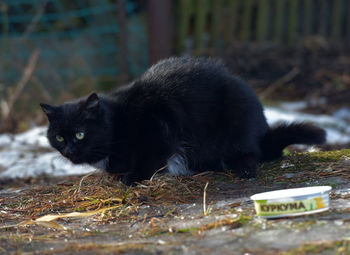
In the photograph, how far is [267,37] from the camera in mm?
7414

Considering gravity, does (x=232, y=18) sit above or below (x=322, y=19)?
above

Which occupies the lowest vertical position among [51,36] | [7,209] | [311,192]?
[7,209]

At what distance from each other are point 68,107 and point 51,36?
4.52m

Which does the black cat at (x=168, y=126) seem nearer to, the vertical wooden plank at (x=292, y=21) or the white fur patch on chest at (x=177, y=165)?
the white fur patch on chest at (x=177, y=165)

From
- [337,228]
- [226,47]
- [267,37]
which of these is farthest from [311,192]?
[267,37]

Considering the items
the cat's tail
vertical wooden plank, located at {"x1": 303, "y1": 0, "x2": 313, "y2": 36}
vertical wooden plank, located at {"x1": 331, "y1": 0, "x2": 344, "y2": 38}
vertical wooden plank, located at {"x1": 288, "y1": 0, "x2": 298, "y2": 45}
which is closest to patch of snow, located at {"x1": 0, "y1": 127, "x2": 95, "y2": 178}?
the cat's tail

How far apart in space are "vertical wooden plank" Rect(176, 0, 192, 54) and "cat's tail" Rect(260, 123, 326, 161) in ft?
13.4

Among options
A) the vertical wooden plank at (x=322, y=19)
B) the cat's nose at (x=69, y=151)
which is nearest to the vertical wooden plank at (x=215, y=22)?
the vertical wooden plank at (x=322, y=19)

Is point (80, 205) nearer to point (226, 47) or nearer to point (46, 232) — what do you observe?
point (46, 232)

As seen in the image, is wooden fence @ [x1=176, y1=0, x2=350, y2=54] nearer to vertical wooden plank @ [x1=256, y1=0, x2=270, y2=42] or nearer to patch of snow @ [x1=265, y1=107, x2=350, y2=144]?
vertical wooden plank @ [x1=256, y1=0, x2=270, y2=42]

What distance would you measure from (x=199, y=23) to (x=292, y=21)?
1.49m

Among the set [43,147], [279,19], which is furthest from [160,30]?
[43,147]

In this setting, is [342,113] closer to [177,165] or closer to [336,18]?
[336,18]

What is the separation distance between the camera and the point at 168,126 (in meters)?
2.99
